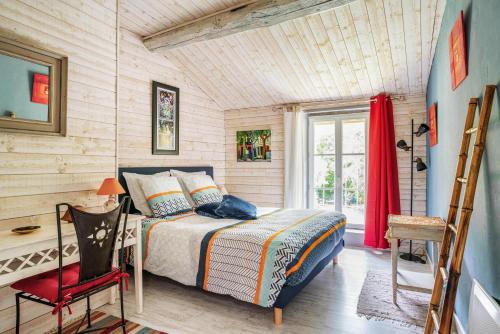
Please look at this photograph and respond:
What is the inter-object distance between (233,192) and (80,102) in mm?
3258

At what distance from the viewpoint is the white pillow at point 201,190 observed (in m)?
3.82

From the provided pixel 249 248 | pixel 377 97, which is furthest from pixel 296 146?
pixel 249 248

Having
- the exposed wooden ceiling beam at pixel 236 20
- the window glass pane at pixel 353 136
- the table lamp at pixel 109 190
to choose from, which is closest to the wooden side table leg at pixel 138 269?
the table lamp at pixel 109 190

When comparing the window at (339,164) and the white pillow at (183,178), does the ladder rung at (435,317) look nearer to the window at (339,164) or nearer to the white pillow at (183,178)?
the white pillow at (183,178)

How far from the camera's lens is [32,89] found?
7.30ft

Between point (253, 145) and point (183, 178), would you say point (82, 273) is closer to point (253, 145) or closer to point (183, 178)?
point (183, 178)

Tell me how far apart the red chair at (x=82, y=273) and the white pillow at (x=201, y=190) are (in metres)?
1.78

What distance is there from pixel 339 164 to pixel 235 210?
2.31 metres

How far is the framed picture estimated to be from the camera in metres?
4.05

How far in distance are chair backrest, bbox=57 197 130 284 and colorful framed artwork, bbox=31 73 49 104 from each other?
0.98m

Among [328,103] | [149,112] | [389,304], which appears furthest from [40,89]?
[328,103]

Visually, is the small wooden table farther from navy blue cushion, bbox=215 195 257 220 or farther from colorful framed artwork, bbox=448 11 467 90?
navy blue cushion, bbox=215 195 257 220

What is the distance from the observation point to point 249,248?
7.98 feet

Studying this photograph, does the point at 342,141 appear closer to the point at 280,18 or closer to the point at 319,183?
the point at 319,183
